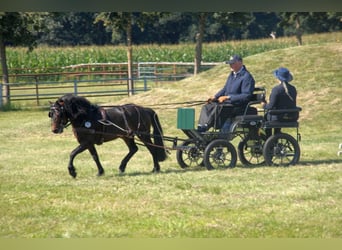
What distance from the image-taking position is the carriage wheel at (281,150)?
1071 centimetres

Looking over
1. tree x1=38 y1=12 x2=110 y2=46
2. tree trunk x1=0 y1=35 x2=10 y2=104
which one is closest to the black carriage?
tree x1=38 y1=12 x2=110 y2=46

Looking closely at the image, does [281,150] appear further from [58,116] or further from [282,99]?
[58,116]

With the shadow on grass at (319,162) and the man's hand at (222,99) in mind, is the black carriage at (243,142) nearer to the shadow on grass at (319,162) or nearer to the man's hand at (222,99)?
the man's hand at (222,99)

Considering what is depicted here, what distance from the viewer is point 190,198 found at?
8.38m

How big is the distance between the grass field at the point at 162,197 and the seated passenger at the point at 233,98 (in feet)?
2.47

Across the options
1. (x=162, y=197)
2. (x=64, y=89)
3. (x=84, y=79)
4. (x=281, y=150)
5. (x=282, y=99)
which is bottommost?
(x=162, y=197)

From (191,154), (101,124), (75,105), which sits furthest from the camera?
(191,154)

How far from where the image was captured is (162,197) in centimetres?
844

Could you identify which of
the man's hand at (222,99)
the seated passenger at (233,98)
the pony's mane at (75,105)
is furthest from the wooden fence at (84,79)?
the pony's mane at (75,105)

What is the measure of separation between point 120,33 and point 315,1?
610 cm

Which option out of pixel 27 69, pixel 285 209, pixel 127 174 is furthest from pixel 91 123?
pixel 27 69

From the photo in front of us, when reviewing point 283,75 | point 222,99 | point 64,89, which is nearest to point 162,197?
point 222,99

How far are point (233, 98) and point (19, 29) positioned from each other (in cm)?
610

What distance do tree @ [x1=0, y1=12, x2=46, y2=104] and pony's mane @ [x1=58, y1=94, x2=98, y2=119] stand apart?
3.42m
